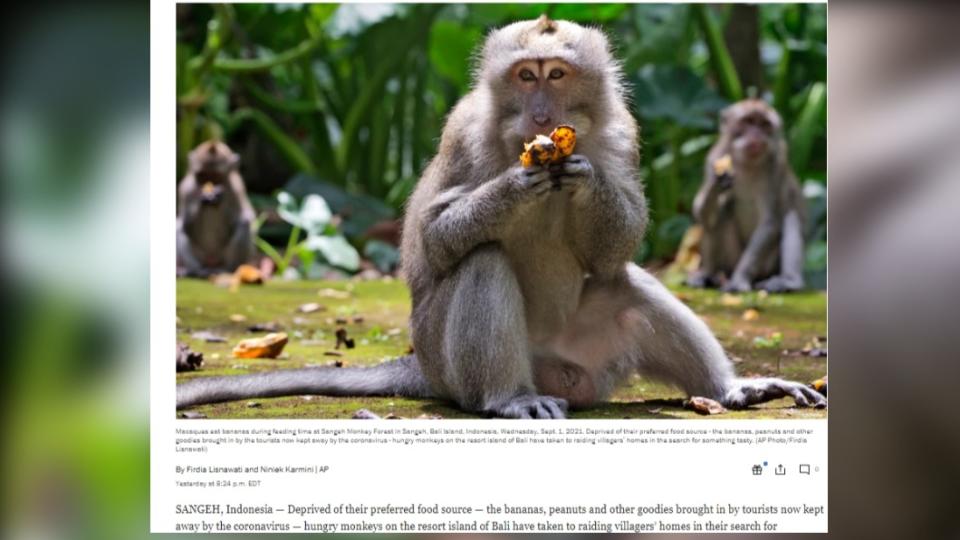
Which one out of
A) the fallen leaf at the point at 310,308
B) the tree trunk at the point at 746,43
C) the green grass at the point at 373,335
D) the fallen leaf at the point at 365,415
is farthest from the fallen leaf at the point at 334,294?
the tree trunk at the point at 746,43

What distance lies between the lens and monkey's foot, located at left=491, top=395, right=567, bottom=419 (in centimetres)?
347

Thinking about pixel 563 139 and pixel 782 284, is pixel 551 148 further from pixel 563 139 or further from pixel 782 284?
pixel 782 284

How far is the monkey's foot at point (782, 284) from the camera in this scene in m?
6.52

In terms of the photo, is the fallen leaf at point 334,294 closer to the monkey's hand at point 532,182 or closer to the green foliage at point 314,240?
the green foliage at point 314,240

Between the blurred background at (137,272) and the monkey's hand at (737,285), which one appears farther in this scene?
the monkey's hand at (737,285)

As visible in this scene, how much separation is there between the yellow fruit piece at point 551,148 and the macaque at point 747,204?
3.79 metres

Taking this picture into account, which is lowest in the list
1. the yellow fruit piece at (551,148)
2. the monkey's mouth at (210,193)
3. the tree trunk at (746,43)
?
the monkey's mouth at (210,193)

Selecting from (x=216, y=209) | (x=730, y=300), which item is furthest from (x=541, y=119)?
(x=216, y=209)

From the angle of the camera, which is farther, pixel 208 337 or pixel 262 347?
pixel 208 337

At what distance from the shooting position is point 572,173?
3518mm

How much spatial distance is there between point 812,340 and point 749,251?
285cm

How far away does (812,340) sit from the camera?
452 centimetres

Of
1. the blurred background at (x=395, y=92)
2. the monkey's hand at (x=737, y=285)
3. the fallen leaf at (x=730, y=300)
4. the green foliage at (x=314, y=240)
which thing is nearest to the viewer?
the blurred background at (x=395, y=92)

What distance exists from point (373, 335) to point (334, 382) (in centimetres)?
108
